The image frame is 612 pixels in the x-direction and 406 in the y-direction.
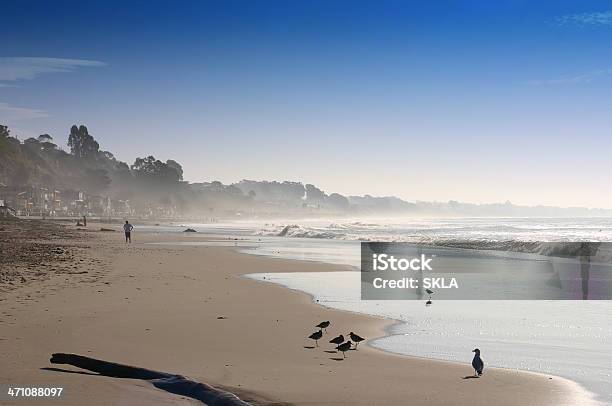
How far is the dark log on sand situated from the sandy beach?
13 centimetres

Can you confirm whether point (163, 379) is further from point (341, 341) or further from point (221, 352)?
point (341, 341)

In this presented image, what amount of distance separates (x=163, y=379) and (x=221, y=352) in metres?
2.23

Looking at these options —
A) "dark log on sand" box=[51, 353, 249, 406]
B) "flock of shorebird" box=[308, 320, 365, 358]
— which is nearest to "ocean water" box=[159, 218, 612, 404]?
"flock of shorebird" box=[308, 320, 365, 358]

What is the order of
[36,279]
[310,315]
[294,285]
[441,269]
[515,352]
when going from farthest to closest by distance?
[441,269] < [294,285] < [36,279] < [310,315] < [515,352]

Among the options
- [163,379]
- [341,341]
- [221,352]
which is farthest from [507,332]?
[163,379]

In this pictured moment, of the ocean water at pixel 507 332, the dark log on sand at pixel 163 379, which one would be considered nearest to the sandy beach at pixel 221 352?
the dark log on sand at pixel 163 379

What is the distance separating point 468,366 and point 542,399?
177 cm

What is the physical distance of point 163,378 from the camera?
24.8ft

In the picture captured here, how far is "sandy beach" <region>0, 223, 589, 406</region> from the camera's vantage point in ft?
23.8

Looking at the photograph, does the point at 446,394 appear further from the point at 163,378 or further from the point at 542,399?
the point at 163,378

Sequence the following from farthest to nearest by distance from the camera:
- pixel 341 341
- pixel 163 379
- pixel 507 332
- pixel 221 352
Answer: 1. pixel 507 332
2. pixel 341 341
3. pixel 221 352
4. pixel 163 379

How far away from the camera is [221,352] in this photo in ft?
31.8

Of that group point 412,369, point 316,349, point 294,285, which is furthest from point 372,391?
point 294,285

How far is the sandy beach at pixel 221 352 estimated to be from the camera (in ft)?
23.8
